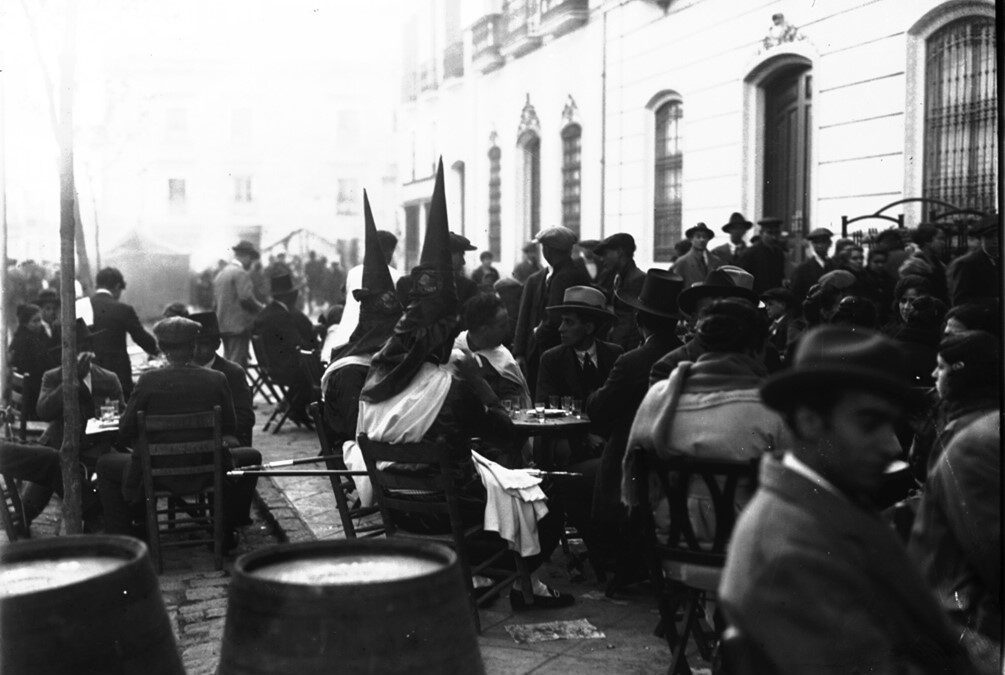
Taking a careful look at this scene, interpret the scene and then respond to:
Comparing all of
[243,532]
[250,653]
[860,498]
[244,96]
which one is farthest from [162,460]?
[860,498]

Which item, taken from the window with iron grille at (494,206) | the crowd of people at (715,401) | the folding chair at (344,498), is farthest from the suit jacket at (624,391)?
the window with iron grille at (494,206)

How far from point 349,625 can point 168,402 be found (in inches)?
138

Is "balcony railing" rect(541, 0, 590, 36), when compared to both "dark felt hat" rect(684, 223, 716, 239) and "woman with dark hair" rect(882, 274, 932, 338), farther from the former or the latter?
"woman with dark hair" rect(882, 274, 932, 338)

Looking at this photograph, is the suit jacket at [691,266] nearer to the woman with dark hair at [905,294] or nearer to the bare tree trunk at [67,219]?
the woman with dark hair at [905,294]

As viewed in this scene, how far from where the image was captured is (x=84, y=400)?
6.67 metres

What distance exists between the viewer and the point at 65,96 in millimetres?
4496

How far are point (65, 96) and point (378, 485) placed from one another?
1959mm

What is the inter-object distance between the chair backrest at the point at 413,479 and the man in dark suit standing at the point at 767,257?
12.4ft

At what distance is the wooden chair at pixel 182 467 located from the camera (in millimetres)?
5906

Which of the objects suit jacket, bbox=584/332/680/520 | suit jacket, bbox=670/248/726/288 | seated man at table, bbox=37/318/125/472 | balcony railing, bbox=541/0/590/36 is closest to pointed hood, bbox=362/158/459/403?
suit jacket, bbox=584/332/680/520

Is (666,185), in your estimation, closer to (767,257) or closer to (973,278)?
(767,257)

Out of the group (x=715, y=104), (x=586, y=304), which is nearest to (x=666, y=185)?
(x=715, y=104)

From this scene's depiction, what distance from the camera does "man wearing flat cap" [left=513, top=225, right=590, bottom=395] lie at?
771 centimetres

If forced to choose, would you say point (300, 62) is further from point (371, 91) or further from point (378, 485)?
point (378, 485)
